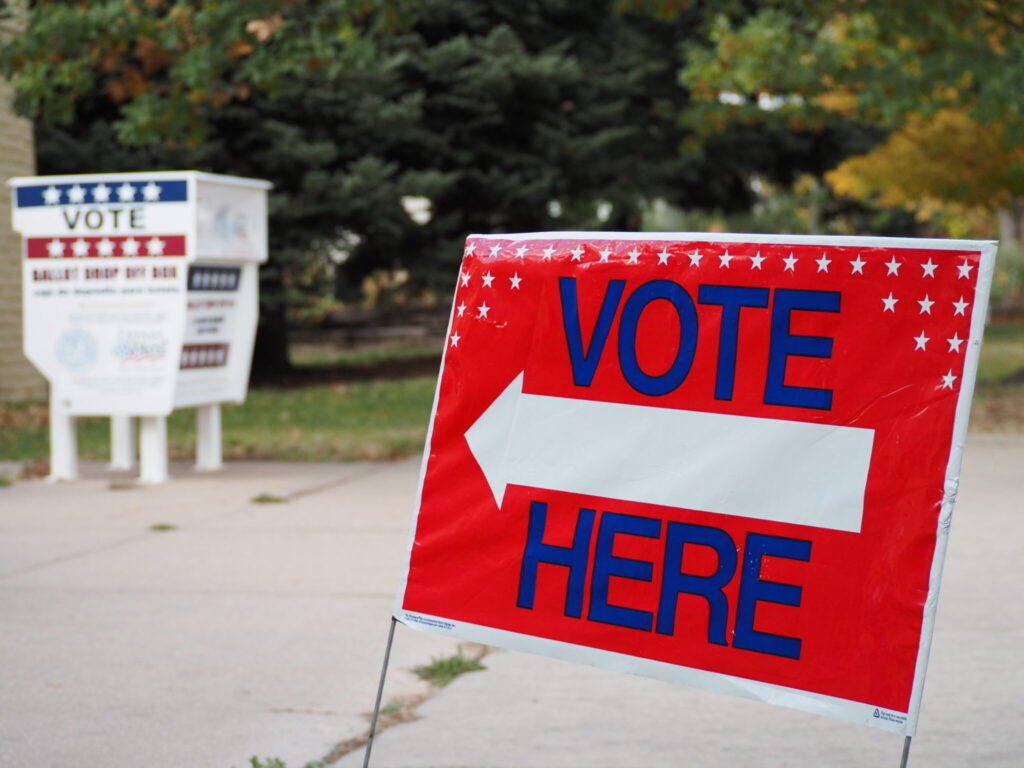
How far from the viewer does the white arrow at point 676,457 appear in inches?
130

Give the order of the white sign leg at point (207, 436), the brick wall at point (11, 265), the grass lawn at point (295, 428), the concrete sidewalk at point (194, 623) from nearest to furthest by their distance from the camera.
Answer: the concrete sidewalk at point (194, 623), the white sign leg at point (207, 436), the grass lawn at point (295, 428), the brick wall at point (11, 265)

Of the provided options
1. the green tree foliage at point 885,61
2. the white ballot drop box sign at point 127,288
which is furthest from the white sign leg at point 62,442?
the green tree foliage at point 885,61

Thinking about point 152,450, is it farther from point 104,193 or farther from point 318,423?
point 318,423

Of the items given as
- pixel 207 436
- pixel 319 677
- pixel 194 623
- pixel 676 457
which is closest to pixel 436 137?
pixel 207 436

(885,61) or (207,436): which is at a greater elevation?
(885,61)

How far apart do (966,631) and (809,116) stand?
12664mm

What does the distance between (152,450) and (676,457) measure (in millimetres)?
6554

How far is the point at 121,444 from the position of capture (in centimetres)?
1004

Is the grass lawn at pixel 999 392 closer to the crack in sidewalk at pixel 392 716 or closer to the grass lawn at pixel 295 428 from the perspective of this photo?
the grass lawn at pixel 295 428

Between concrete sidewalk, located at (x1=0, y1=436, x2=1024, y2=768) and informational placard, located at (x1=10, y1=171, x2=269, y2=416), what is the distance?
5.57ft

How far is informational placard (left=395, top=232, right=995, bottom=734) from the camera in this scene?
3211mm

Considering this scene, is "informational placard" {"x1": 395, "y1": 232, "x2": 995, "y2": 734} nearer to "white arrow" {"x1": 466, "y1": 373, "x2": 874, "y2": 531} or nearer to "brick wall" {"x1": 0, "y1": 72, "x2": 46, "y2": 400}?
"white arrow" {"x1": 466, "y1": 373, "x2": 874, "y2": 531}

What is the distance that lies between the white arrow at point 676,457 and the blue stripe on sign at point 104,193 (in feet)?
19.0

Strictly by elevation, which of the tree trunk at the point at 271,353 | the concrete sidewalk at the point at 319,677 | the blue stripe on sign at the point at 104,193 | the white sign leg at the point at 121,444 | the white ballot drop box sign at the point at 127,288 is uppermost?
the blue stripe on sign at the point at 104,193
